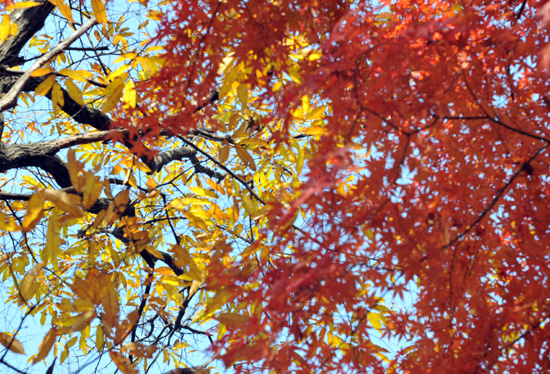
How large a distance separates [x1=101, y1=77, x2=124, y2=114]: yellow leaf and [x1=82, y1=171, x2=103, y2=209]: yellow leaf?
54 centimetres

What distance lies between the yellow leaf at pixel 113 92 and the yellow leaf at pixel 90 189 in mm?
537

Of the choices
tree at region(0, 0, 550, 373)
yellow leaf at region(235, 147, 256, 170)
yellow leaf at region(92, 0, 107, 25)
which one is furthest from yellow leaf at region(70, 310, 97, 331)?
yellow leaf at region(92, 0, 107, 25)

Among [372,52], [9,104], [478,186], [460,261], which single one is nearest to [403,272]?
[460,261]

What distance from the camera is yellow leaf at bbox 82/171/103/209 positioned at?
1179 millimetres

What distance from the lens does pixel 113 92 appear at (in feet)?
5.48

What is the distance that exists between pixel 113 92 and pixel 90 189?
0.61 meters

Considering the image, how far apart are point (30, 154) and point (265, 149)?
1042 millimetres

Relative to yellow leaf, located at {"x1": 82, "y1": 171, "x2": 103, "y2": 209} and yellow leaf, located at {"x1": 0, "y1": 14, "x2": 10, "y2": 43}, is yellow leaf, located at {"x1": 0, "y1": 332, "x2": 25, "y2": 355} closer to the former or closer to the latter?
yellow leaf, located at {"x1": 82, "y1": 171, "x2": 103, "y2": 209}

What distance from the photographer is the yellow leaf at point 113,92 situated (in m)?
1.66

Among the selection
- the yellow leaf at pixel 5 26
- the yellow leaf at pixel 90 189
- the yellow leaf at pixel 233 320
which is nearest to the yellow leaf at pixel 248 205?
the yellow leaf at pixel 233 320

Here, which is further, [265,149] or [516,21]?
[265,149]

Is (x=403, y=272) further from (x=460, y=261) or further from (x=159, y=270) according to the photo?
(x=159, y=270)

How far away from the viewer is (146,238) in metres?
1.60

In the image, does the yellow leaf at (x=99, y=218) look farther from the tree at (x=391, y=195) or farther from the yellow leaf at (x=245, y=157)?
the yellow leaf at (x=245, y=157)
